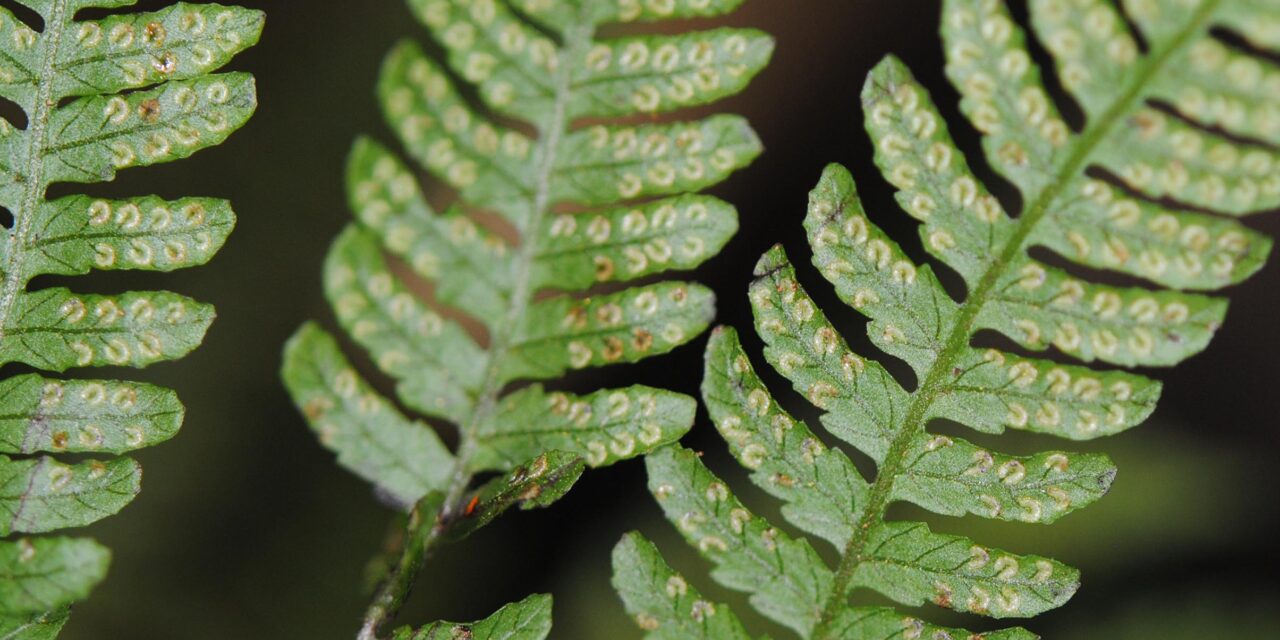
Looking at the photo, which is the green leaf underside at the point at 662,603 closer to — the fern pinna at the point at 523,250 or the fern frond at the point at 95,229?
the fern pinna at the point at 523,250

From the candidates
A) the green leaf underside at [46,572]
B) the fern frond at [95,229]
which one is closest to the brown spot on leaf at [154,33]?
the fern frond at [95,229]

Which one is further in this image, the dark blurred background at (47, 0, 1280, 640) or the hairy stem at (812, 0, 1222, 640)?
the dark blurred background at (47, 0, 1280, 640)

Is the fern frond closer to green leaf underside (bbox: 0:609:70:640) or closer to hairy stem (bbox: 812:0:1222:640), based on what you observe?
green leaf underside (bbox: 0:609:70:640)

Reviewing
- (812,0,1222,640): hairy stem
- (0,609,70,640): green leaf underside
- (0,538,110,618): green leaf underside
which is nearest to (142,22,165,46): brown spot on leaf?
(0,538,110,618): green leaf underside

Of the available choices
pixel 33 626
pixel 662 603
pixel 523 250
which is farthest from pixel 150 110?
pixel 662 603

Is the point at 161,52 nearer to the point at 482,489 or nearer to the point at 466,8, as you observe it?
the point at 466,8

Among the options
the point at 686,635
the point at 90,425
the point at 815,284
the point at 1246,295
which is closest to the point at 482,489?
the point at 686,635

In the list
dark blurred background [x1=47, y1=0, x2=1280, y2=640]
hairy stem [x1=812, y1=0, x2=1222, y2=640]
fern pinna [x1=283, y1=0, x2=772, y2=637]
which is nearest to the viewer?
hairy stem [x1=812, y1=0, x2=1222, y2=640]

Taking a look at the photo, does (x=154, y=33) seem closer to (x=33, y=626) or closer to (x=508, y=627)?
(x=33, y=626)
